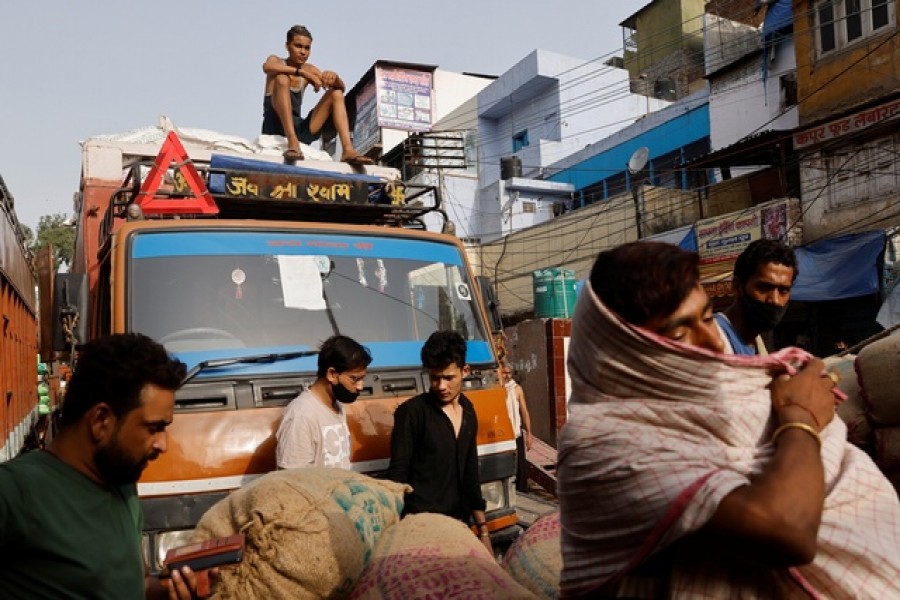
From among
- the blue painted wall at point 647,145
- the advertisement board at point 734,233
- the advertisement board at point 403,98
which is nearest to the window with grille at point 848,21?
the advertisement board at point 734,233

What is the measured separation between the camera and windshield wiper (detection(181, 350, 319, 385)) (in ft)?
11.4

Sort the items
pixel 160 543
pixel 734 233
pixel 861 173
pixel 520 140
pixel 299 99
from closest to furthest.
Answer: pixel 160 543
pixel 299 99
pixel 861 173
pixel 734 233
pixel 520 140

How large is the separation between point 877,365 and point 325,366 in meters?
2.14

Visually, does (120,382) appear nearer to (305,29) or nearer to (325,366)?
(325,366)

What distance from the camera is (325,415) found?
3336 mm

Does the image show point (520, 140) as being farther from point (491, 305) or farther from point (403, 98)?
point (491, 305)

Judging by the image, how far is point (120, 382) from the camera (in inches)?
71.8

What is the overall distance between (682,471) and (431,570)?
3.95 feet

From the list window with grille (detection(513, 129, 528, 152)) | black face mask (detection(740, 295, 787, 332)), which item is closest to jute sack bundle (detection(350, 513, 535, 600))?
black face mask (detection(740, 295, 787, 332))

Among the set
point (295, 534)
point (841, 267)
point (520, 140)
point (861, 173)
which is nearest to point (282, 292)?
point (295, 534)

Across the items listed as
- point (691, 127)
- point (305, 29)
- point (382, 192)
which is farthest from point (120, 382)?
point (691, 127)

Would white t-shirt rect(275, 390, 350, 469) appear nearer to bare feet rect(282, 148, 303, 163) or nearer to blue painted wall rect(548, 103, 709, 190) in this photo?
bare feet rect(282, 148, 303, 163)

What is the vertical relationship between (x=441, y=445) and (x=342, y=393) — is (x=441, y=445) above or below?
below

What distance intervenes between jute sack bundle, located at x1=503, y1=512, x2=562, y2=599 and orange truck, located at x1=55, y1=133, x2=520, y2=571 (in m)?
1.05
